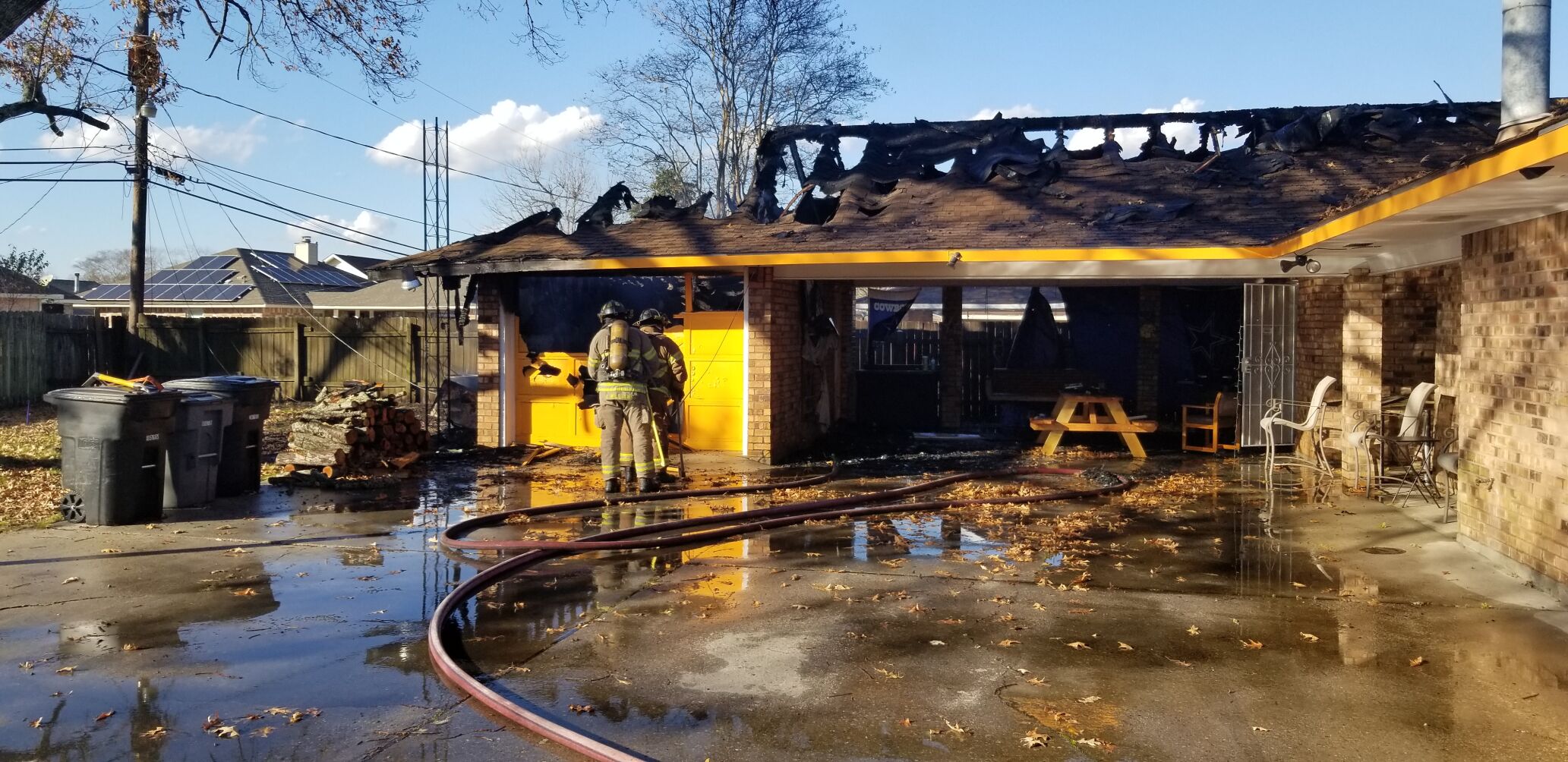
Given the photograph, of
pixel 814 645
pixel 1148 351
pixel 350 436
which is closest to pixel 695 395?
pixel 350 436

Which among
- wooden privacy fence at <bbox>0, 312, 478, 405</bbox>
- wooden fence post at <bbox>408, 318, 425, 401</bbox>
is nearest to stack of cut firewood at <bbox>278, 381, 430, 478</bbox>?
wooden fence post at <bbox>408, 318, 425, 401</bbox>

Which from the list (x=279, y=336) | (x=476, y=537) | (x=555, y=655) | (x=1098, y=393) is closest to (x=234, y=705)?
(x=555, y=655)

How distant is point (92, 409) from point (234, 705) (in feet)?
16.2

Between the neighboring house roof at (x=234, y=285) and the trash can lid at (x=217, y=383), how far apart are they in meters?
26.8

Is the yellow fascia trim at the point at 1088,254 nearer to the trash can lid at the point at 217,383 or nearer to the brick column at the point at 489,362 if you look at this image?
the brick column at the point at 489,362

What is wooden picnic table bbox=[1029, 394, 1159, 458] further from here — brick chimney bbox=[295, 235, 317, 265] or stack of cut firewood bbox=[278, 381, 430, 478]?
brick chimney bbox=[295, 235, 317, 265]

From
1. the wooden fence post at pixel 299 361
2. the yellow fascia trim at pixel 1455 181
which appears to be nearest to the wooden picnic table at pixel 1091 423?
the yellow fascia trim at pixel 1455 181

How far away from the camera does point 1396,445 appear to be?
31.9 feet

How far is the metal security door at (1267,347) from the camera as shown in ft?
40.2

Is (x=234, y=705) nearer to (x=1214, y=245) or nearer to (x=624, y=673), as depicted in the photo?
(x=624, y=673)

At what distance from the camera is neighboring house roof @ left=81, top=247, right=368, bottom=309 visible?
3675cm

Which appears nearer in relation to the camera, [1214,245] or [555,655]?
[555,655]

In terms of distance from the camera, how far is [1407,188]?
625 cm

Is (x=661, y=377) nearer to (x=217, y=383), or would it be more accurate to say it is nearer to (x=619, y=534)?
(x=619, y=534)
